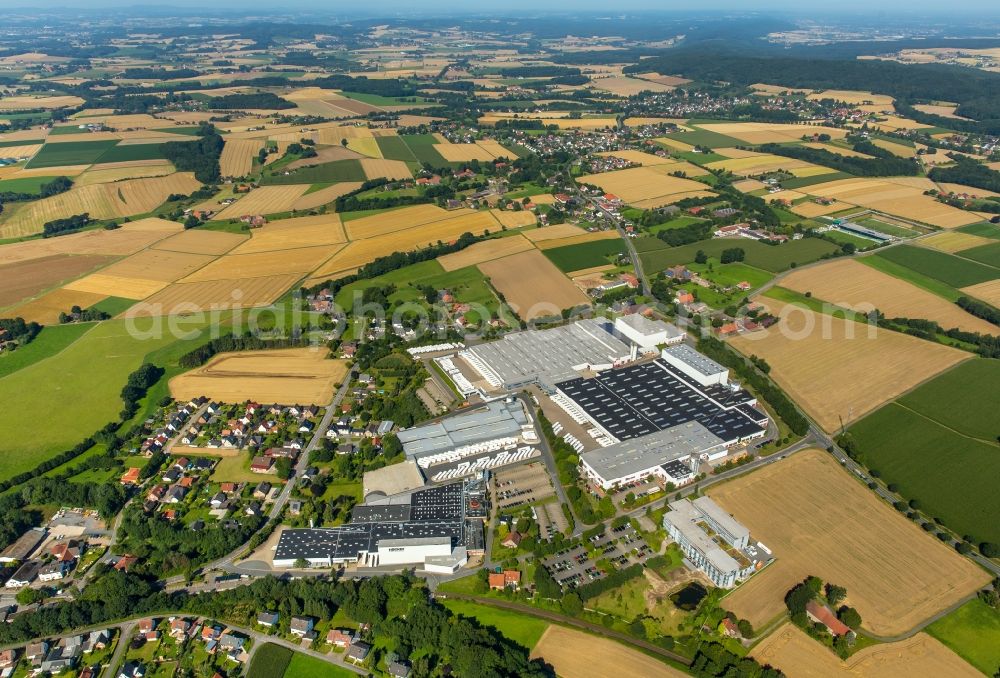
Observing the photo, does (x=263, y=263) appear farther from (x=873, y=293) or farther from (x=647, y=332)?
(x=873, y=293)

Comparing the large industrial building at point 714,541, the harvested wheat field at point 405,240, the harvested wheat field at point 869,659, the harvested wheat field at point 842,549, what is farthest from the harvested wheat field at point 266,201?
the harvested wheat field at point 869,659

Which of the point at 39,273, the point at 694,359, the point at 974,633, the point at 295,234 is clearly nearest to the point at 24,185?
the point at 39,273

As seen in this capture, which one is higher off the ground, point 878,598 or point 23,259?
point 878,598

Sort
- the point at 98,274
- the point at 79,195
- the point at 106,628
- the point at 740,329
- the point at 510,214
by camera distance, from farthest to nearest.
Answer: the point at 79,195 → the point at 510,214 → the point at 98,274 → the point at 740,329 → the point at 106,628

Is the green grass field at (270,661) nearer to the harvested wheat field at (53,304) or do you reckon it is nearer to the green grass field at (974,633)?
the green grass field at (974,633)

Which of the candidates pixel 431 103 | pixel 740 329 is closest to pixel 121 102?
pixel 431 103

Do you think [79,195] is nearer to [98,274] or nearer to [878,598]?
[98,274]
